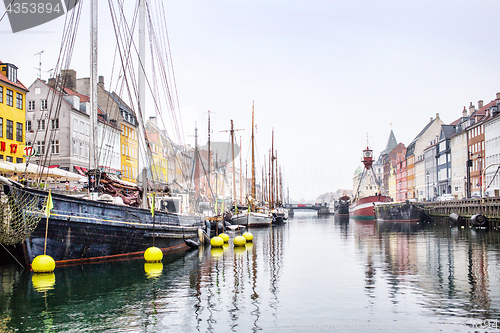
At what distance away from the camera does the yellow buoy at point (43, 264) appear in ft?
71.2

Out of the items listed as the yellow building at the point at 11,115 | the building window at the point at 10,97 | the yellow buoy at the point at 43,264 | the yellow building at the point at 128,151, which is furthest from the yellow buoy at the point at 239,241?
the yellow building at the point at 128,151

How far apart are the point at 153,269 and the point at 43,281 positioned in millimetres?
6039

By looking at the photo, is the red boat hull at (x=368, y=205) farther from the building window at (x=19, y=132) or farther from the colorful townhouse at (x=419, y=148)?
the building window at (x=19, y=132)

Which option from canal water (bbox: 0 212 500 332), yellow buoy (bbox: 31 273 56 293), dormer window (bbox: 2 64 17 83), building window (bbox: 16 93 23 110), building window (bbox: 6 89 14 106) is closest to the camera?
canal water (bbox: 0 212 500 332)

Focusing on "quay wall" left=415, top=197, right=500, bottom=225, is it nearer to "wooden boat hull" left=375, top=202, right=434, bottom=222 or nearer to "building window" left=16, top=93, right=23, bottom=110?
"wooden boat hull" left=375, top=202, right=434, bottom=222

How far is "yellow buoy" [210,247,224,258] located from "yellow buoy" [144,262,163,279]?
6.42m

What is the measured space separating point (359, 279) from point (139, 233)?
44.9 ft

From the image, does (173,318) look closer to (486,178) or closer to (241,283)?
(241,283)

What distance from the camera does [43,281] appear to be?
20.4 meters

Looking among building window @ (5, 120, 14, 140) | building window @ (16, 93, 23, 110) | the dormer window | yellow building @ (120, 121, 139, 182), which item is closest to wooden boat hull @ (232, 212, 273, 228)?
yellow building @ (120, 121, 139, 182)

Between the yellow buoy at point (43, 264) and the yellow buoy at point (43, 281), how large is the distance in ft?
0.66

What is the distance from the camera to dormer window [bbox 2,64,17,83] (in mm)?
51094

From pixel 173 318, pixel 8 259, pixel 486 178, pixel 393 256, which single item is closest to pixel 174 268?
pixel 8 259

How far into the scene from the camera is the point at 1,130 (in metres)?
49.2
